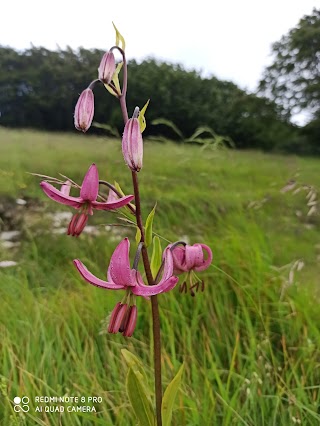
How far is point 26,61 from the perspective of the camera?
160cm

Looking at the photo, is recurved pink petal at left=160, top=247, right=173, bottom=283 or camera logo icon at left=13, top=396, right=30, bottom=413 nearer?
recurved pink petal at left=160, top=247, right=173, bottom=283

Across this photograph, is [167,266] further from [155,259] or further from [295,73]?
[295,73]

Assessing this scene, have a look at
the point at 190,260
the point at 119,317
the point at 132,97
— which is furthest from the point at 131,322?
the point at 132,97

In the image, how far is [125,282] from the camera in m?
0.33

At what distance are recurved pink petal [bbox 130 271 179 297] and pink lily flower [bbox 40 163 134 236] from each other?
0.06 m

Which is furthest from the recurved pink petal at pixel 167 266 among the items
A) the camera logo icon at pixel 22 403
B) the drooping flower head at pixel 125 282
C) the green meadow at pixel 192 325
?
the camera logo icon at pixel 22 403

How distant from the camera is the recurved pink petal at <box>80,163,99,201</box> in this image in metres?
0.33

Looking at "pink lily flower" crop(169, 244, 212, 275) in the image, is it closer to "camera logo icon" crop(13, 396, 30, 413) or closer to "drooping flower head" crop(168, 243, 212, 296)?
"drooping flower head" crop(168, 243, 212, 296)

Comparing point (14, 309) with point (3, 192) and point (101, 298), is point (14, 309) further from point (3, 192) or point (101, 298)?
point (3, 192)

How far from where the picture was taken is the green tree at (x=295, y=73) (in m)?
1.76

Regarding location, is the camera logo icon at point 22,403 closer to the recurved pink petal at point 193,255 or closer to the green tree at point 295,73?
the recurved pink petal at point 193,255

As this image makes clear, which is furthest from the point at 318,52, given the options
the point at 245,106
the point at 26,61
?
the point at 26,61

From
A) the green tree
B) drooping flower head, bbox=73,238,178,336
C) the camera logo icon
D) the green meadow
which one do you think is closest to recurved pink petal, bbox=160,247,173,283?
drooping flower head, bbox=73,238,178,336

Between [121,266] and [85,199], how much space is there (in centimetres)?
Answer: 6
